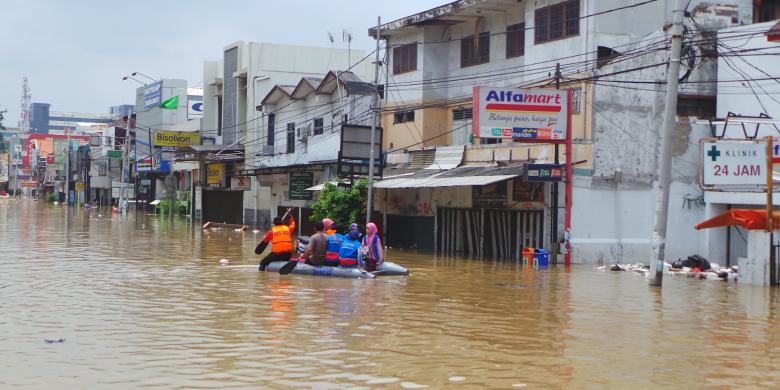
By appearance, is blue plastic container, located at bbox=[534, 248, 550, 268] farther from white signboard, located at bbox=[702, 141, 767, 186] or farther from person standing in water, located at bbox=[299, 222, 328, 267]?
person standing in water, located at bbox=[299, 222, 328, 267]

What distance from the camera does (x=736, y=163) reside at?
2366 centimetres

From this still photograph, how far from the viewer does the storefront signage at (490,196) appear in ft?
102

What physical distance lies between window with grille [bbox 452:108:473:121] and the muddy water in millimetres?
13442

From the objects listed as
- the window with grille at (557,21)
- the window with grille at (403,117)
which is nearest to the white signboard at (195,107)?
the window with grille at (403,117)

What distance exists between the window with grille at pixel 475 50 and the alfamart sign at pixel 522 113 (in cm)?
897

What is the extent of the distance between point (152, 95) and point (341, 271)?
68.1m

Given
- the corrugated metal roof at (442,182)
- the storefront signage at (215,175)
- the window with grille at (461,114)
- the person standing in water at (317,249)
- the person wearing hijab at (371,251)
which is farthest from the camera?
the storefront signage at (215,175)

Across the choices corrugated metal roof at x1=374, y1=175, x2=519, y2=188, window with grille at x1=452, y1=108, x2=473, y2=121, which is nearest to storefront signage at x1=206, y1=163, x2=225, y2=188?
window with grille at x1=452, y1=108, x2=473, y2=121

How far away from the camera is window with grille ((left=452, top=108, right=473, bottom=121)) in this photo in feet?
120

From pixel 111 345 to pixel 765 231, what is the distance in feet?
49.8

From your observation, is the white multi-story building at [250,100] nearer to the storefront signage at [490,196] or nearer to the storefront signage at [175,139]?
the storefront signage at [175,139]

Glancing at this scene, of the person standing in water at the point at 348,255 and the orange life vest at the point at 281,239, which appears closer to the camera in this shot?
the person standing in water at the point at 348,255

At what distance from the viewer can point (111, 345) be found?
11.5 meters

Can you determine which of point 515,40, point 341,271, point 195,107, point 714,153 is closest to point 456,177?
point 515,40
